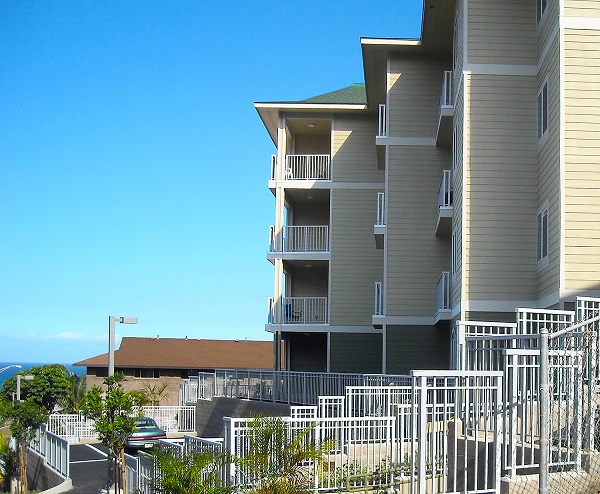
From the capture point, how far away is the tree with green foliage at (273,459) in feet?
38.1

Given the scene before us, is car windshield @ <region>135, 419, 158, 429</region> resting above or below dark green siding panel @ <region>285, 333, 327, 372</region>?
below

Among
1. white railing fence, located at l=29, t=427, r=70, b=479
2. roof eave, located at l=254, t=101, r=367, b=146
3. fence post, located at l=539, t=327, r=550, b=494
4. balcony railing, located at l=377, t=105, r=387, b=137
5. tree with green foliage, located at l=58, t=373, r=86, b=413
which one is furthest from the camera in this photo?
tree with green foliage, located at l=58, t=373, r=86, b=413

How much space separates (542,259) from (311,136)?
66.5ft

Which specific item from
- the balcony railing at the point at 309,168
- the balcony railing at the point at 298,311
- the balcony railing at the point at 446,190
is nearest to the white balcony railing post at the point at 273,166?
the balcony railing at the point at 309,168

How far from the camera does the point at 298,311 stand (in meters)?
37.0

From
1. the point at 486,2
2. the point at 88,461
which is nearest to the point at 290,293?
the point at 88,461

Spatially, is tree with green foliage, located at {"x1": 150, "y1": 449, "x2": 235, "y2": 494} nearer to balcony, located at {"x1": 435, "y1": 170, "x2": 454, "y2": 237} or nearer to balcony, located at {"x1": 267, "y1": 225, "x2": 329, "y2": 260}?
balcony, located at {"x1": 435, "y1": 170, "x2": 454, "y2": 237}

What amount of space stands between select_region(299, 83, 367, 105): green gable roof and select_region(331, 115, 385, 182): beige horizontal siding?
71cm

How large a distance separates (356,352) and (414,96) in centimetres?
1064

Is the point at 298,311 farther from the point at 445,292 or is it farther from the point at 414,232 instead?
the point at 445,292

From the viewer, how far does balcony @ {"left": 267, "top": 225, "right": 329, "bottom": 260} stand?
36.5 metres

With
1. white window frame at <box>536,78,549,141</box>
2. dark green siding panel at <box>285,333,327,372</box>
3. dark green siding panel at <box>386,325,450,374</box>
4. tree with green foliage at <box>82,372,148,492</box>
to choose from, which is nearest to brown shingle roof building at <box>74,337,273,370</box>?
dark green siding panel at <box>285,333,327,372</box>

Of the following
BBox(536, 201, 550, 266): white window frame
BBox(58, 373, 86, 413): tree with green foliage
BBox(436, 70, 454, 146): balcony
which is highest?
BBox(436, 70, 454, 146): balcony

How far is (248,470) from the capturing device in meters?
12.2
